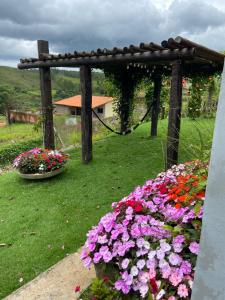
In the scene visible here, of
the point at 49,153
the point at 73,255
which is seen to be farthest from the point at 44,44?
the point at 73,255

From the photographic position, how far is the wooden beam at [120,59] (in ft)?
12.1

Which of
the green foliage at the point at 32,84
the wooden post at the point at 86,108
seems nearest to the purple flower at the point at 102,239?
the wooden post at the point at 86,108

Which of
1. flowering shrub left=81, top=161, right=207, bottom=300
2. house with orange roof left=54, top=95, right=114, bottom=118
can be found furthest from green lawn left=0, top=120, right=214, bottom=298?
house with orange roof left=54, top=95, right=114, bottom=118

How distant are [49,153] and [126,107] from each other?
12.2ft

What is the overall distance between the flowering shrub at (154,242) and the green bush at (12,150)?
918 centimetres

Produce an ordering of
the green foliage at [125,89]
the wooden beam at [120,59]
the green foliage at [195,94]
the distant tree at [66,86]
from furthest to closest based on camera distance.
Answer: the distant tree at [66,86] < the green foliage at [125,89] < the green foliage at [195,94] < the wooden beam at [120,59]

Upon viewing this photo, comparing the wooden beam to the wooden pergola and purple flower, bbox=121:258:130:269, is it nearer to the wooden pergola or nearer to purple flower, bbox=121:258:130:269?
the wooden pergola

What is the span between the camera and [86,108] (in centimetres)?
537

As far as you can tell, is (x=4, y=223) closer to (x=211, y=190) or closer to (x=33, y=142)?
(x=211, y=190)

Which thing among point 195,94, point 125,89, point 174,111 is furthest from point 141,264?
point 195,94

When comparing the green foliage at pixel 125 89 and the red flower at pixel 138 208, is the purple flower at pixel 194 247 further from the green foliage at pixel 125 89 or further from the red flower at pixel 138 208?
the green foliage at pixel 125 89

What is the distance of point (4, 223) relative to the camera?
11.7 ft

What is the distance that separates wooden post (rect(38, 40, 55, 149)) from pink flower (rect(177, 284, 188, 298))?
16.5 feet

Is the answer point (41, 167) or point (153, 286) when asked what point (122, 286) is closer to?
point (153, 286)
